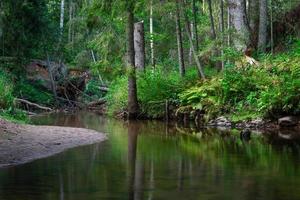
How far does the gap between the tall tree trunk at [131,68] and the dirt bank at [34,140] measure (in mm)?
5520

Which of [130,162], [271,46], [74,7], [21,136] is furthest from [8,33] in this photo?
[74,7]

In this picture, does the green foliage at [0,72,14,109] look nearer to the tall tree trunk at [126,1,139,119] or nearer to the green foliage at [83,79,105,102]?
the tall tree trunk at [126,1,139,119]

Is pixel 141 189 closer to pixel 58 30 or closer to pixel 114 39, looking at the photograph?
pixel 114 39

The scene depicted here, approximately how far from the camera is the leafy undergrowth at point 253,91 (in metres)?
18.3

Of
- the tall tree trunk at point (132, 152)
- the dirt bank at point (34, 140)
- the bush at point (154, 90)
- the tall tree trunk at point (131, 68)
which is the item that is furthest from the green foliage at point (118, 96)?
the dirt bank at point (34, 140)

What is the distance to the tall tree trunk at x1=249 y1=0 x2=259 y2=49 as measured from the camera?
85.4ft

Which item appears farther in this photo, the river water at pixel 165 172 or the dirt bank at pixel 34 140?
the dirt bank at pixel 34 140

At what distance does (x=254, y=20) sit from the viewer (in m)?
27.1

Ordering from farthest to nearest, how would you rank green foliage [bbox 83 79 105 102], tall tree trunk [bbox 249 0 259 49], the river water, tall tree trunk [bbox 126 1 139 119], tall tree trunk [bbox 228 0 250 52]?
green foliage [bbox 83 79 105 102], tall tree trunk [bbox 249 0 259 49], tall tree trunk [bbox 228 0 250 52], tall tree trunk [bbox 126 1 139 119], the river water

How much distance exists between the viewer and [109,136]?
1634 centimetres

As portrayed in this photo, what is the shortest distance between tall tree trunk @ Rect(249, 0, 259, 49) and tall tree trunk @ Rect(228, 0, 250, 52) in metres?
1.20

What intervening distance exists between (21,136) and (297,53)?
12.0 meters

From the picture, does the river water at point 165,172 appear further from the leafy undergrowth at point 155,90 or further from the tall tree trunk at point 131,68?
the leafy undergrowth at point 155,90

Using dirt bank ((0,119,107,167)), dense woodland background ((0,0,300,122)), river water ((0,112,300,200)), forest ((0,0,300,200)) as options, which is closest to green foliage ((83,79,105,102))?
forest ((0,0,300,200))
